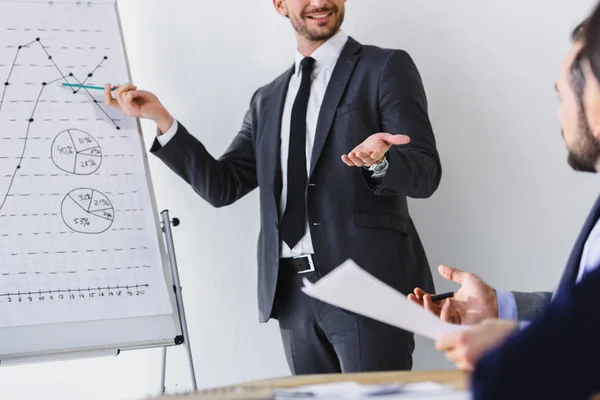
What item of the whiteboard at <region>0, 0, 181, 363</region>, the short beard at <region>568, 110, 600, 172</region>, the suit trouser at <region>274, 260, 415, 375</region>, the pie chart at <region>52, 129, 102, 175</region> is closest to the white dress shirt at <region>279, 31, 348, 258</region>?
the suit trouser at <region>274, 260, 415, 375</region>

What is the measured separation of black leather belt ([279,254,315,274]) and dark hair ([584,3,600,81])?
122 cm

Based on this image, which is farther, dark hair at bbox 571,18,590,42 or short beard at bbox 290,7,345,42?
short beard at bbox 290,7,345,42

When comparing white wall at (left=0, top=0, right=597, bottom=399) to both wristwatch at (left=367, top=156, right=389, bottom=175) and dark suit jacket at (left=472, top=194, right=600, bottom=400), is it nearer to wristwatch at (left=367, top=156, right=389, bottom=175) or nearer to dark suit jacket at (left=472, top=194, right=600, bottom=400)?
wristwatch at (left=367, top=156, right=389, bottom=175)

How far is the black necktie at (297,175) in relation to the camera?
2229mm

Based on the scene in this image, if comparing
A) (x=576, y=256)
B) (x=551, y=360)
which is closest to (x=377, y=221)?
(x=576, y=256)

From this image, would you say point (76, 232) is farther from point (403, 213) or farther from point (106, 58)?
point (403, 213)

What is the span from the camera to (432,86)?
2635 mm

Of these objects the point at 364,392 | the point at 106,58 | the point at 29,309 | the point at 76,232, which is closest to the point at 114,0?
the point at 106,58

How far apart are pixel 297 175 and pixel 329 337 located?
1.55ft

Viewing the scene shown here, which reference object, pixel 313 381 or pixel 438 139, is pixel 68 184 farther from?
pixel 313 381

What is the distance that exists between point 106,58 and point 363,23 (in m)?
0.88

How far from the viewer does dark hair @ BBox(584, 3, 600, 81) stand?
1049 millimetres

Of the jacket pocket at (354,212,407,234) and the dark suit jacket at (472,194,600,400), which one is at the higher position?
the jacket pocket at (354,212,407,234)

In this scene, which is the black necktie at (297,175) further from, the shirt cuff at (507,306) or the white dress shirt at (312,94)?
the shirt cuff at (507,306)
